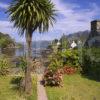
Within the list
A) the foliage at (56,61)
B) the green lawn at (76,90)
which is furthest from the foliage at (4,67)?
the green lawn at (76,90)

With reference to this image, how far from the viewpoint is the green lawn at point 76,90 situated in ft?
57.5

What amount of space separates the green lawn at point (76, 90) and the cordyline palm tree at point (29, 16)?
68.1 inches

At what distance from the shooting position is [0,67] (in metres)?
26.0

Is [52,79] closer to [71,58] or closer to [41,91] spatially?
[41,91]

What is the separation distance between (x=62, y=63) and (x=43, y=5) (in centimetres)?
1090

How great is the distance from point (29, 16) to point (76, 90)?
5.10 meters

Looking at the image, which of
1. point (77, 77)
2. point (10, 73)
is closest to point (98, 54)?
point (77, 77)

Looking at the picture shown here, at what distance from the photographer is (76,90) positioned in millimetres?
19938

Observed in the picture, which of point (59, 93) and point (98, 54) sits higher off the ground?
point (98, 54)

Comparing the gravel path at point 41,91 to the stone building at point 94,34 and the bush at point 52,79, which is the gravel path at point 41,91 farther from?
the stone building at point 94,34

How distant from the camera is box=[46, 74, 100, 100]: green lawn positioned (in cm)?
1752

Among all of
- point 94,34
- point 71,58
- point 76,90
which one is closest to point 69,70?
point 71,58

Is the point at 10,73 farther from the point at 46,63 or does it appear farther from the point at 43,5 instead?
the point at 43,5

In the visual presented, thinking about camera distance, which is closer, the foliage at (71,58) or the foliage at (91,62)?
the foliage at (91,62)
